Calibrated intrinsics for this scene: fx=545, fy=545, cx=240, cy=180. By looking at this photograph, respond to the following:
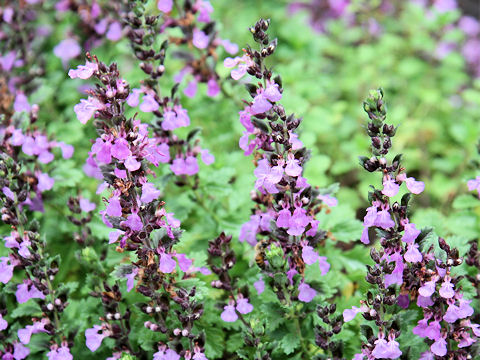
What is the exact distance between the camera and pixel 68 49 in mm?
4848

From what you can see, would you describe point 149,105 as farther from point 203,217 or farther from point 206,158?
point 203,217

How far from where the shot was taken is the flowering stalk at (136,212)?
2645 millimetres

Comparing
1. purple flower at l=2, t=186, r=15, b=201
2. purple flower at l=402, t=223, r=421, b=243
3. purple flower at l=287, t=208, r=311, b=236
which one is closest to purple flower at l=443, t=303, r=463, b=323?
purple flower at l=402, t=223, r=421, b=243

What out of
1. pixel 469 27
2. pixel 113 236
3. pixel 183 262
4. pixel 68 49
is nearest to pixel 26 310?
pixel 113 236

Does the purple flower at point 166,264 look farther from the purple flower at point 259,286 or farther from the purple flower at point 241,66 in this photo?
the purple flower at point 241,66

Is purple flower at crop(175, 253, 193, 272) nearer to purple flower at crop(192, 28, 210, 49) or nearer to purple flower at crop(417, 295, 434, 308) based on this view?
purple flower at crop(417, 295, 434, 308)

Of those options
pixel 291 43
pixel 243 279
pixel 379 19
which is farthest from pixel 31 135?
pixel 379 19

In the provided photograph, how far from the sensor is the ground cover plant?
8.81 feet

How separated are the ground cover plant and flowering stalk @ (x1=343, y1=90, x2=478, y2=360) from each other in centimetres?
1

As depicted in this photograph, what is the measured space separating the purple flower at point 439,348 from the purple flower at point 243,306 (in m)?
0.97

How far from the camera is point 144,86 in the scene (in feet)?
11.2

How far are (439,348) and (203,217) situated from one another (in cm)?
198

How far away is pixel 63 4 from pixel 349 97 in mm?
3360

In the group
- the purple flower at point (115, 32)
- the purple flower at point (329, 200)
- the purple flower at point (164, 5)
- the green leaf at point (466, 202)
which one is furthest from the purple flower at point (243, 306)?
the purple flower at point (115, 32)
